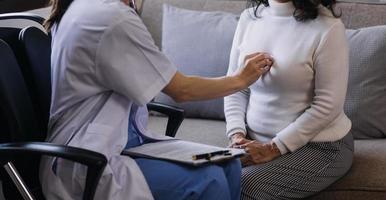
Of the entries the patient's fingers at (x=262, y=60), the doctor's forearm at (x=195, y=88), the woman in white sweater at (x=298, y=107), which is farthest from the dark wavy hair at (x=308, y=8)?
the doctor's forearm at (x=195, y=88)

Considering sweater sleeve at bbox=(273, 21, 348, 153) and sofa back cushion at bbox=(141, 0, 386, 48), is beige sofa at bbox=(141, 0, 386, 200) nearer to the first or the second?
sofa back cushion at bbox=(141, 0, 386, 48)

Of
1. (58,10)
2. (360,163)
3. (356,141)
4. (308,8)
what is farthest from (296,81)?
(58,10)

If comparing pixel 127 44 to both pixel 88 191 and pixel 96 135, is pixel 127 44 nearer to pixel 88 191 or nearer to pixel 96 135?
pixel 96 135

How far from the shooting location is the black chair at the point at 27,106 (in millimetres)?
1401

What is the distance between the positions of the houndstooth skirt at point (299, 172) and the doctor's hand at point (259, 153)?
2 centimetres

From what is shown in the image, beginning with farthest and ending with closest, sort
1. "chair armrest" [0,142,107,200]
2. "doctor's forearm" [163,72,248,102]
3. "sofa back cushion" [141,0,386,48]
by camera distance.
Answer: "sofa back cushion" [141,0,386,48], "doctor's forearm" [163,72,248,102], "chair armrest" [0,142,107,200]

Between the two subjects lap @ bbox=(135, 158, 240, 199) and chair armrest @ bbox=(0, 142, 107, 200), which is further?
lap @ bbox=(135, 158, 240, 199)

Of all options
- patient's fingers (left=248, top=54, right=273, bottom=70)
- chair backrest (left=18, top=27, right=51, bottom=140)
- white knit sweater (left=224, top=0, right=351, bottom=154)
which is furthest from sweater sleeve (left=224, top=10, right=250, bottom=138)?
chair backrest (left=18, top=27, right=51, bottom=140)

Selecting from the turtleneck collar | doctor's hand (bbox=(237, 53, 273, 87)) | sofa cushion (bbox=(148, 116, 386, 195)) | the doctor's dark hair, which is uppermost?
the doctor's dark hair

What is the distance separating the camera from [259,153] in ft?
5.71

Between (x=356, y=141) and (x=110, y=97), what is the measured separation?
0.97 metres

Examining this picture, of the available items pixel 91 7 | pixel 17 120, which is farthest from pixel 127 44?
pixel 17 120

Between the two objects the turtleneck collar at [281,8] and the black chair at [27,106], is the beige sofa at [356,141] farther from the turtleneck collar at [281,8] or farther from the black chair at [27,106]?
the black chair at [27,106]

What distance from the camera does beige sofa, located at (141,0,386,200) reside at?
1730 millimetres
